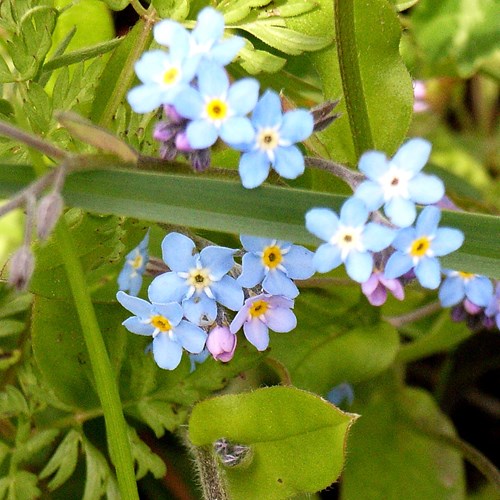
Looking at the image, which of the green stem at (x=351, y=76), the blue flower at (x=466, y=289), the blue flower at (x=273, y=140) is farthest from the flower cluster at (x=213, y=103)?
the blue flower at (x=466, y=289)

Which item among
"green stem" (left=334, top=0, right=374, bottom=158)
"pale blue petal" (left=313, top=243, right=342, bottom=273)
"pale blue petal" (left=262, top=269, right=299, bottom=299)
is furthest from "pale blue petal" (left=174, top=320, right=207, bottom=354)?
"green stem" (left=334, top=0, right=374, bottom=158)

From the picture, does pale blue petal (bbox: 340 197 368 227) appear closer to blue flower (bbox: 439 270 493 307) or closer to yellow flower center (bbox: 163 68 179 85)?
yellow flower center (bbox: 163 68 179 85)

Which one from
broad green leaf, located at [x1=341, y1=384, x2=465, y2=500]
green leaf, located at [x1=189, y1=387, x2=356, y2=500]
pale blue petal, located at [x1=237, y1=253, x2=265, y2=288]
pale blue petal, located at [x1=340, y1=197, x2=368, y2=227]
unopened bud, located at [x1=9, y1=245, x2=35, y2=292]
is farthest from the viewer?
broad green leaf, located at [x1=341, y1=384, x2=465, y2=500]

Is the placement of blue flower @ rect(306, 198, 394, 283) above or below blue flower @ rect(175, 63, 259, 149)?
below

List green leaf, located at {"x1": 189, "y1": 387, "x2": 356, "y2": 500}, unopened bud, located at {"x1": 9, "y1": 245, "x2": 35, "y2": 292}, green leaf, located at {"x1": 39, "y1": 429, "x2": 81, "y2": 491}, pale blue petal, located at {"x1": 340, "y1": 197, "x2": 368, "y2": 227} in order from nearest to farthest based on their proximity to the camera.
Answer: unopened bud, located at {"x1": 9, "y1": 245, "x2": 35, "y2": 292} → pale blue petal, located at {"x1": 340, "y1": 197, "x2": 368, "y2": 227} → green leaf, located at {"x1": 189, "y1": 387, "x2": 356, "y2": 500} → green leaf, located at {"x1": 39, "y1": 429, "x2": 81, "y2": 491}

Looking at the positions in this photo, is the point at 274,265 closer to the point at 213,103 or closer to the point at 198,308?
the point at 198,308

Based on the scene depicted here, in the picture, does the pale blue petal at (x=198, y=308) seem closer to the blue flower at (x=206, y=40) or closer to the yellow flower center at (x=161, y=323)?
the yellow flower center at (x=161, y=323)

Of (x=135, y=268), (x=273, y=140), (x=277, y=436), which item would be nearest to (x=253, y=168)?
(x=273, y=140)
